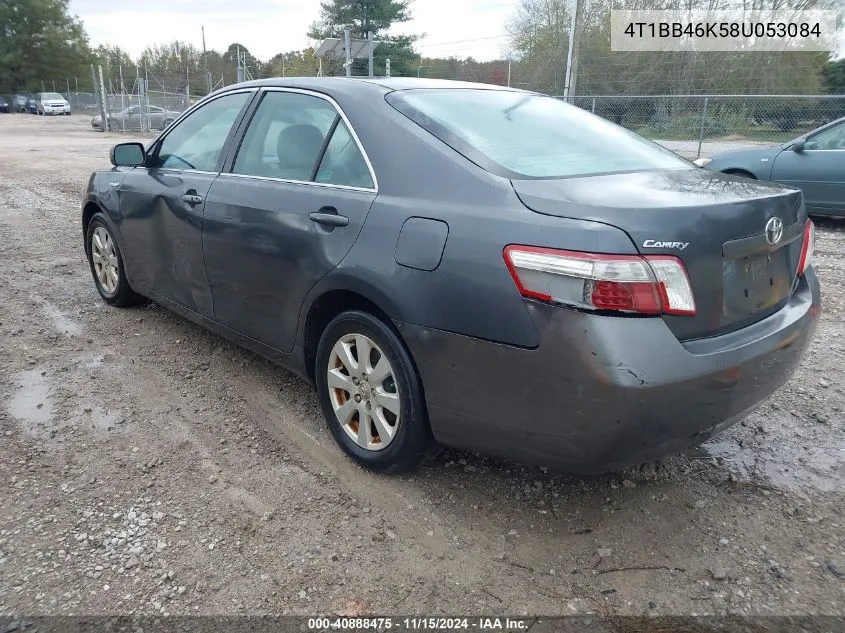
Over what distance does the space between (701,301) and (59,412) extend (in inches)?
121

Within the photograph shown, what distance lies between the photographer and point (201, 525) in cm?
253

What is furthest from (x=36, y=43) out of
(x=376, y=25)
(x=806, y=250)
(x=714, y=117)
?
(x=806, y=250)

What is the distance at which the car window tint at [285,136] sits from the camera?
10.2 ft

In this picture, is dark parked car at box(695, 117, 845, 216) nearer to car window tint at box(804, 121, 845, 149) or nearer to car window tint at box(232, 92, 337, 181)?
car window tint at box(804, 121, 845, 149)

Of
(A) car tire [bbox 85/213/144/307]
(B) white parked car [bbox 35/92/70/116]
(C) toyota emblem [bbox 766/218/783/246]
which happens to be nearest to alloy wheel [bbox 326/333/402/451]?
(C) toyota emblem [bbox 766/218/783/246]

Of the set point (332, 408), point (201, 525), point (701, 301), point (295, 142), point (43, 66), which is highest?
point (43, 66)

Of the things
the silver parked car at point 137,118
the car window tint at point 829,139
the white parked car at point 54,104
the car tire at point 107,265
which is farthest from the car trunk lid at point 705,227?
the white parked car at point 54,104

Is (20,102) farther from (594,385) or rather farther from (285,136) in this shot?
(594,385)

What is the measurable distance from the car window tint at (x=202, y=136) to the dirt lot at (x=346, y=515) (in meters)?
1.25

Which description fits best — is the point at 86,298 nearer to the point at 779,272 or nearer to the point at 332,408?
the point at 332,408

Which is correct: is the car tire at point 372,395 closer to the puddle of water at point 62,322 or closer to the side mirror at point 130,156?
the side mirror at point 130,156

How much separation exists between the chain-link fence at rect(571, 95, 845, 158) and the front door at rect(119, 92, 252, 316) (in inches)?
538

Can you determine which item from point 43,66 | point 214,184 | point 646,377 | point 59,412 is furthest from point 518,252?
point 43,66

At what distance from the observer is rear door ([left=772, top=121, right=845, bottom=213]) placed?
790cm
